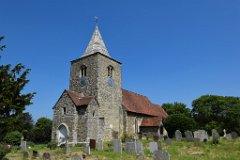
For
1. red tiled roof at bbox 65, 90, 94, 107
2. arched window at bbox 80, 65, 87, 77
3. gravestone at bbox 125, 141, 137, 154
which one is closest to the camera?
gravestone at bbox 125, 141, 137, 154

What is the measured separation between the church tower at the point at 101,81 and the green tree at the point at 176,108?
47.1ft

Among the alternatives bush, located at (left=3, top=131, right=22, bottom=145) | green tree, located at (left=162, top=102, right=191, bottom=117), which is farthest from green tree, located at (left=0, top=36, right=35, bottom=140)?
green tree, located at (left=162, top=102, right=191, bottom=117)

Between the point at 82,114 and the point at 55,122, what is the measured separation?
344 centimetres

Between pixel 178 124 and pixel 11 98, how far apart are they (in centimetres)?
2366

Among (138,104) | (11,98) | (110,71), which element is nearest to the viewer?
(11,98)

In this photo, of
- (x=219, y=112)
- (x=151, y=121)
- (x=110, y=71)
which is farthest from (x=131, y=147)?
(x=219, y=112)

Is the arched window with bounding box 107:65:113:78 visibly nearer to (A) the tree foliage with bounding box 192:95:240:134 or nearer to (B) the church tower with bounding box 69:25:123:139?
(B) the church tower with bounding box 69:25:123:139

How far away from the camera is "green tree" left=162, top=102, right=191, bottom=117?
42.0 m

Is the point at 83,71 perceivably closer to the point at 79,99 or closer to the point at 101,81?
the point at 101,81

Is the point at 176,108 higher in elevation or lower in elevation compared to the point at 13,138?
higher

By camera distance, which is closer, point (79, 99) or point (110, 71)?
point (79, 99)

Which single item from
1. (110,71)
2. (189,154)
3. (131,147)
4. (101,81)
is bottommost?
(189,154)

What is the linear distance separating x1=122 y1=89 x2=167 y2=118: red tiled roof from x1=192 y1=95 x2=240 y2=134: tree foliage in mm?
7897

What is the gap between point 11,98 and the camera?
32.6ft
